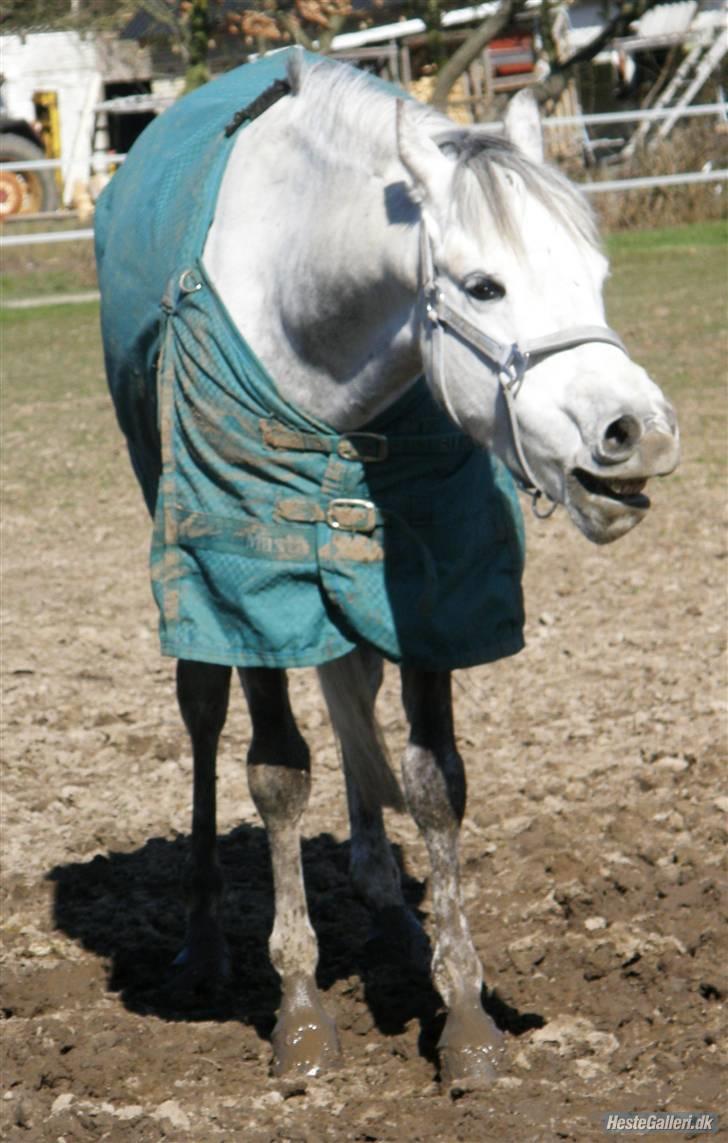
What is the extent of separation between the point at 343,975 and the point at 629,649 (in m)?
2.17

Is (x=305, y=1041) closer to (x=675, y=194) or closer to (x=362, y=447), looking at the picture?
(x=362, y=447)

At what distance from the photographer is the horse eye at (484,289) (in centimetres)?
264

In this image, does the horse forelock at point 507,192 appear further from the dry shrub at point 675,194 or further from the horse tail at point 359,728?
the dry shrub at point 675,194

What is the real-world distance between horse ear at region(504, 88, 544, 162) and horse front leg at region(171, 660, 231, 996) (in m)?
1.51

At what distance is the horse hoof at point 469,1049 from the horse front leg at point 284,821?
0.83ft

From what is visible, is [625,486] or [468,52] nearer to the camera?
[625,486]

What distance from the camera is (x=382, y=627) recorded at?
3.18m

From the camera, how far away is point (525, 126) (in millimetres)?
2871

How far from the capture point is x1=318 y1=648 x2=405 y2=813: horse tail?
11.8ft

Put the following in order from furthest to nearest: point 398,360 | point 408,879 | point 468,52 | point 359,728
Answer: point 468,52 < point 408,879 < point 359,728 < point 398,360

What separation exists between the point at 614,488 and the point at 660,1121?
112 cm

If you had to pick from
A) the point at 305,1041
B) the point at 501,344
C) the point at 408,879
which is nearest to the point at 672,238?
the point at 408,879

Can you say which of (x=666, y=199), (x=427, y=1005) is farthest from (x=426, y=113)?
(x=666, y=199)

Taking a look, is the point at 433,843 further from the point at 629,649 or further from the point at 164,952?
the point at 629,649
